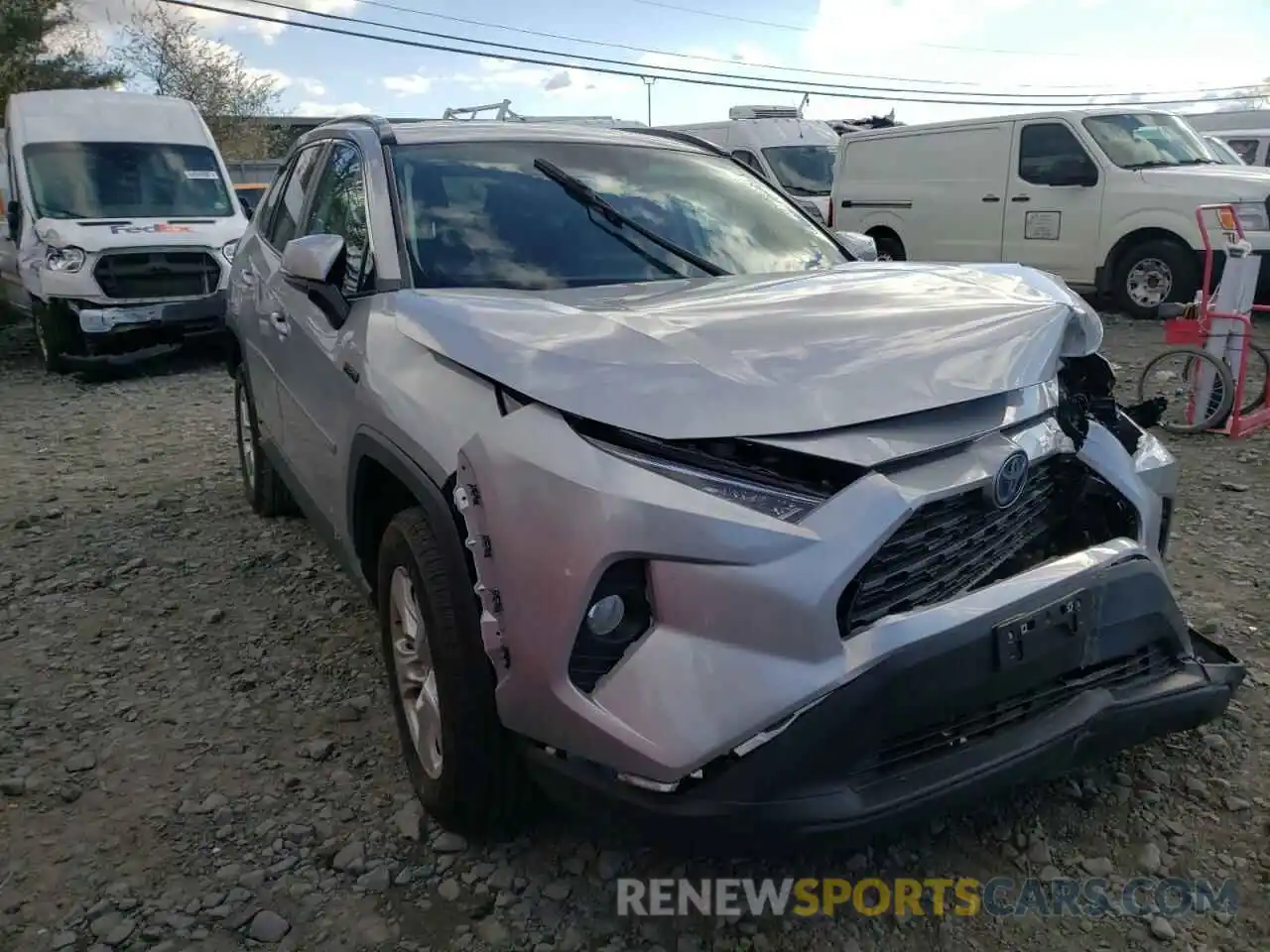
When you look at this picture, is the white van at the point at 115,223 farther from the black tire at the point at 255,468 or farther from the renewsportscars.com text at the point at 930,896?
the renewsportscars.com text at the point at 930,896

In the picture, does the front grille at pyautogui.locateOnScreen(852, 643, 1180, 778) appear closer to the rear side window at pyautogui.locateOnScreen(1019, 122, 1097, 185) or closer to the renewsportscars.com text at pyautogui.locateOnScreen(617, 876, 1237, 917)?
the renewsportscars.com text at pyautogui.locateOnScreen(617, 876, 1237, 917)

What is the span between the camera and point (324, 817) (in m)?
2.76

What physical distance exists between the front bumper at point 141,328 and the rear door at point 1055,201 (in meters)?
8.16

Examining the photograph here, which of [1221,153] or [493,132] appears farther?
[1221,153]

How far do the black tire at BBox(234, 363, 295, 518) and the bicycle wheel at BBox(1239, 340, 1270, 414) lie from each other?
216 inches

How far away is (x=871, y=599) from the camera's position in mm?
2018

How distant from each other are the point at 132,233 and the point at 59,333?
110 centimetres

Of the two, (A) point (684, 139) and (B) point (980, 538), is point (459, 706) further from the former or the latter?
(A) point (684, 139)

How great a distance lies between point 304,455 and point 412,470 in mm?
1362

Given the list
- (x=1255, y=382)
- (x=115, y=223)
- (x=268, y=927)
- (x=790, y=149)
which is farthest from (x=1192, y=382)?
(x=790, y=149)

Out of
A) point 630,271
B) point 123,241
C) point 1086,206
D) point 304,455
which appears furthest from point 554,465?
point 1086,206

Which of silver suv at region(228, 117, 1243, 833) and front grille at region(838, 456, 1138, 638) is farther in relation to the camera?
front grille at region(838, 456, 1138, 638)

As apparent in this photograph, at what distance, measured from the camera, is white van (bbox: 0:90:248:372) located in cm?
930

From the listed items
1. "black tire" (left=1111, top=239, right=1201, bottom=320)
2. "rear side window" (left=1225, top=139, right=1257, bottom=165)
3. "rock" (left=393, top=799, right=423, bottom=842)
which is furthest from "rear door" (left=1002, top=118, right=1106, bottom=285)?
"rock" (left=393, top=799, right=423, bottom=842)
